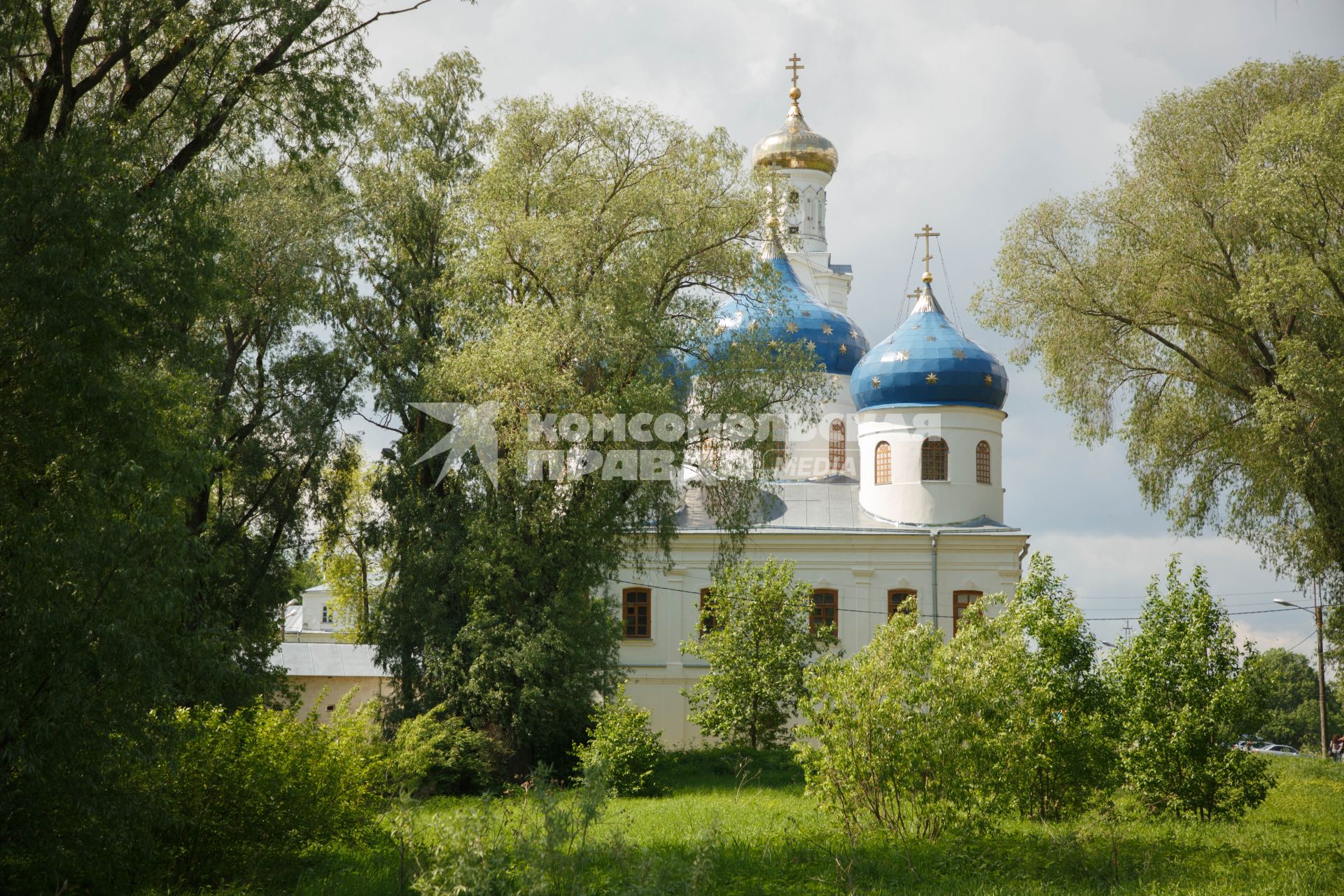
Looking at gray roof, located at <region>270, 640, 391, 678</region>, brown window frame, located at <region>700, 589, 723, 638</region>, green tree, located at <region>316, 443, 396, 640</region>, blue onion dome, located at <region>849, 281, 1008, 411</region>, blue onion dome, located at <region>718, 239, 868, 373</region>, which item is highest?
blue onion dome, located at <region>718, 239, 868, 373</region>

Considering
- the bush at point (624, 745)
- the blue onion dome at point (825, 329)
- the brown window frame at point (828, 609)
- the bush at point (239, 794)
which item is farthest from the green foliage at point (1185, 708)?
the blue onion dome at point (825, 329)

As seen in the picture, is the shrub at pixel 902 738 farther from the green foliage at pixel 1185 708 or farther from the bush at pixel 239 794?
the bush at pixel 239 794

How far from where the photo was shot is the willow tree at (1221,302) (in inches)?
590

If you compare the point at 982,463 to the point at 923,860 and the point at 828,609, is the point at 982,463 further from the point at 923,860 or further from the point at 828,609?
the point at 923,860

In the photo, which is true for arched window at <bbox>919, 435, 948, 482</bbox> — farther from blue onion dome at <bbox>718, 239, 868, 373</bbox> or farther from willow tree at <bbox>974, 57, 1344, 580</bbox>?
willow tree at <bbox>974, 57, 1344, 580</bbox>

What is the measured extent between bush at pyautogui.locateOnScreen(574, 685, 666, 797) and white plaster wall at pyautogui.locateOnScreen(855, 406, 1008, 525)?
12336mm

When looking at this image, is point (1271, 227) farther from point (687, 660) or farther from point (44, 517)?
point (687, 660)

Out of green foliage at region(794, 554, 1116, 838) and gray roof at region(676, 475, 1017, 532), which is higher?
gray roof at region(676, 475, 1017, 532)

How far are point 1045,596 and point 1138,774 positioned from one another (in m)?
2.17

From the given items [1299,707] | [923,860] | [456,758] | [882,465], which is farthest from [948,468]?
[1299,707]

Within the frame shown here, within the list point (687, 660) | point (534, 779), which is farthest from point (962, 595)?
point (534, 779)

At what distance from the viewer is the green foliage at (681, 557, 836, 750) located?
21.6 meters

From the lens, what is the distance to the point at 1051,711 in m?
11.9

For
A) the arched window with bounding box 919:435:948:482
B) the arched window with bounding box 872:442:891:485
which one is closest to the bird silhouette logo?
the arched window with bounding box 872:442:891:485
